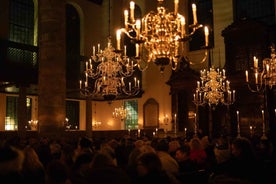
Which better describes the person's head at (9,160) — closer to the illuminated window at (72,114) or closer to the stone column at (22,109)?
the stone column at (22,109)

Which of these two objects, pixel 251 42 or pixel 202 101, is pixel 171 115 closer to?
pixel 202 101

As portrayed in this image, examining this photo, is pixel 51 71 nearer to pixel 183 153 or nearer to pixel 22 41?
pixel 183 153

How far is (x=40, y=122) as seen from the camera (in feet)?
44.5

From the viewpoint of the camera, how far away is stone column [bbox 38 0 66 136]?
44.5 ft

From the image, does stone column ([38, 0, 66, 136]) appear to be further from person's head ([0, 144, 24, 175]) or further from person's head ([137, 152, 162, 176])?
person's head ([0, 144, 24, 175])

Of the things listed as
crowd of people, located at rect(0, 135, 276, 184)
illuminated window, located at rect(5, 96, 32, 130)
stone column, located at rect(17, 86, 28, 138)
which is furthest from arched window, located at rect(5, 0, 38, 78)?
crowd of people, located at rect(0, 135, 276, 184)

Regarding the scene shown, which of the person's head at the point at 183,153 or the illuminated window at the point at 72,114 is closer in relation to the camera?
the person's head at the point at 183,153

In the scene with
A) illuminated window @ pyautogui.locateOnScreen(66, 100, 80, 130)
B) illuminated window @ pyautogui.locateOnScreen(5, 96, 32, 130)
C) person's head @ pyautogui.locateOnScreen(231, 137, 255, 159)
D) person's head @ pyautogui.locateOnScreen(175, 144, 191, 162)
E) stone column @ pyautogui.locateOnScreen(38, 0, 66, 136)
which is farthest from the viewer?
illuminated window @ pyautogui.locateOnScreen(66, 100, 80, 130)

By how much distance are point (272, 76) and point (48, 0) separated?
8.71m

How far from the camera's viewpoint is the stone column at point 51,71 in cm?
1355

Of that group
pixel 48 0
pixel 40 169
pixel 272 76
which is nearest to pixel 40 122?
pixel 48 0

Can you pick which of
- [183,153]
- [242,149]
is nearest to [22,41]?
[183,153]

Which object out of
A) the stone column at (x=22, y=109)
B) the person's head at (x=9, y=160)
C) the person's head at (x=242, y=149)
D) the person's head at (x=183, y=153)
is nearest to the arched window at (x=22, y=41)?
the stone column at (x=22, y=109)

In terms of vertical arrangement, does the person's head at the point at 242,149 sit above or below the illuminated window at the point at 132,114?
below
